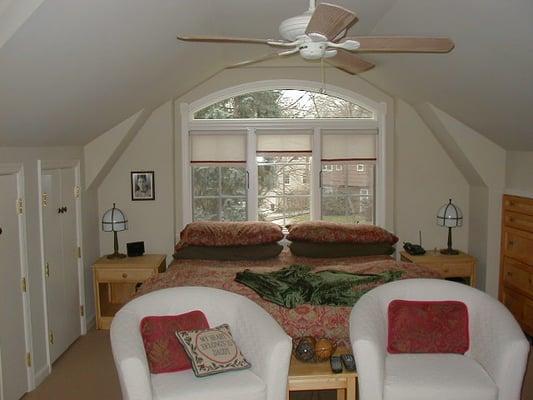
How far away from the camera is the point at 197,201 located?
5234 millimetres

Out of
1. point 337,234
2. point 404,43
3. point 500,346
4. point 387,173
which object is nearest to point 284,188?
point 337,234

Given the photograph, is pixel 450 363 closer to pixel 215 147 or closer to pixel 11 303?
pixel 11 303

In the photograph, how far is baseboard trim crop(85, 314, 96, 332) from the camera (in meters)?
4.55

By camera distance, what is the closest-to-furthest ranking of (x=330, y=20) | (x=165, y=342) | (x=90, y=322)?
(x=330, y=20), (x=165, y=342), (x=90, y=322)

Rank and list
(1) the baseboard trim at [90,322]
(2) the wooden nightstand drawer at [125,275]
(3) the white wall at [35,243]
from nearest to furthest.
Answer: (3) the white wall at [35,243] → (2) the wooden nightstand drawer at [125,275] → (1) the baseboard trim at [90,322]

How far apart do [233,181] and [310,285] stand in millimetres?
2122

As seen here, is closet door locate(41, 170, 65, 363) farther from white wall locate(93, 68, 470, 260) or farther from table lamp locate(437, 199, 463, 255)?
table lamp locate(437, 199, 463, 255)

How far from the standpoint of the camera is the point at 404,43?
2.12 m

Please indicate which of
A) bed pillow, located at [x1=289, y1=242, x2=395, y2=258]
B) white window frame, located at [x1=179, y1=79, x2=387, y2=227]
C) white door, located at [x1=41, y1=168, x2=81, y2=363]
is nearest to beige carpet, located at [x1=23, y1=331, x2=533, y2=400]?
white door, located at [x1=41, y1=168, x2=81, y2=363]

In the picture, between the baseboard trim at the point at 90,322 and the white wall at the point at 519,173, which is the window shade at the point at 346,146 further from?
the baseboard trim at the point at 90,322

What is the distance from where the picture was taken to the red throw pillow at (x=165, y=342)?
267cm

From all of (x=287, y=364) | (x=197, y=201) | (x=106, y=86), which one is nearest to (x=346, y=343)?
(x=287, y=364)

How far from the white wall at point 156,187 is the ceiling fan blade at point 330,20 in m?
3.27

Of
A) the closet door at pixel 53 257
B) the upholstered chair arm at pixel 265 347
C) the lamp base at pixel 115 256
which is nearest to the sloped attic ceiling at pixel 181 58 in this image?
the closet door at pixel 53 257
